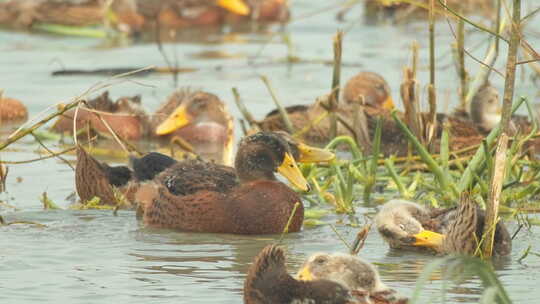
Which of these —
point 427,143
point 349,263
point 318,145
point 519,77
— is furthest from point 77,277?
point 519,77

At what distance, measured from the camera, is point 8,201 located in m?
9.46

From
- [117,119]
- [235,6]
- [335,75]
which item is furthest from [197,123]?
[235,6]

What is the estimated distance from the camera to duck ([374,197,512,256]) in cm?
750

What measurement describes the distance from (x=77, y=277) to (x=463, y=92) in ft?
18.2

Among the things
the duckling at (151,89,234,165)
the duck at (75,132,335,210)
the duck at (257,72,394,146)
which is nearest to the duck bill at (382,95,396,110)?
the duck at (257,72,394,146)

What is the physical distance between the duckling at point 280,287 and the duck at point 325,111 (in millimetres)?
4816

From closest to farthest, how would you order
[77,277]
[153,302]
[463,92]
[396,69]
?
[153,302] < [77,277] < [463,92] < [396,69]

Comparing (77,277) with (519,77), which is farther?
(519,77)

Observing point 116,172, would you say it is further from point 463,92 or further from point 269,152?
point 463,92

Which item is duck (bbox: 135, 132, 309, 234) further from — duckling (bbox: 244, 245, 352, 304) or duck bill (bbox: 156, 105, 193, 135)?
duck bill (bbox: 156, 105, 193, 135)

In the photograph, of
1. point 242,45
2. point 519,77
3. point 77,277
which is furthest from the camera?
point 242,45

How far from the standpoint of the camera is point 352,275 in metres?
6.14

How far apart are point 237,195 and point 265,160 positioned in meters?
0.33

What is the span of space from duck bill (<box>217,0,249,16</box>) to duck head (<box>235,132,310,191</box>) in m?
13.1
